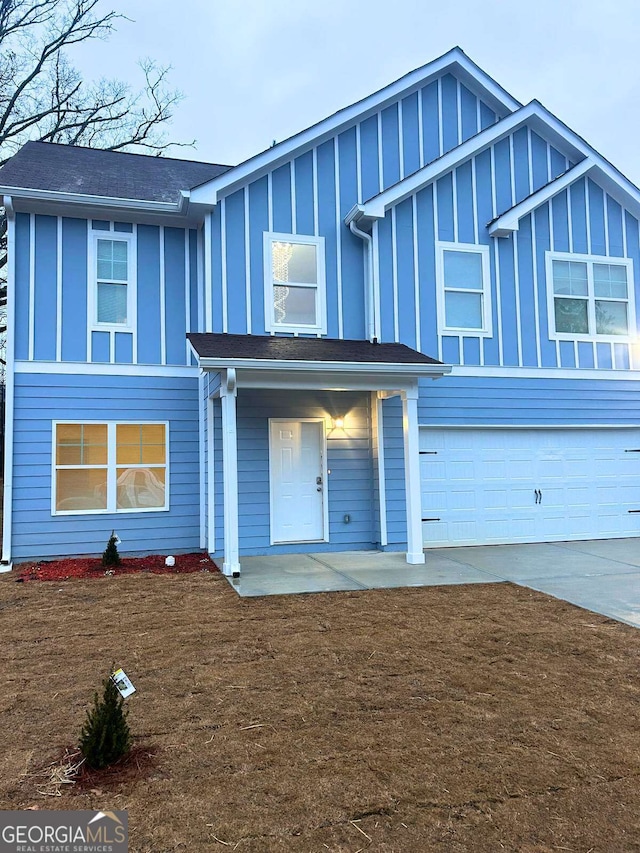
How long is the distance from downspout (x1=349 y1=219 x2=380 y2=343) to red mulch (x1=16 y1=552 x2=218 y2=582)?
4251 millimetres

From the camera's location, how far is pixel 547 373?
32.8ft

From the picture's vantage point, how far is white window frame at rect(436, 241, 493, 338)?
9625 millimetres

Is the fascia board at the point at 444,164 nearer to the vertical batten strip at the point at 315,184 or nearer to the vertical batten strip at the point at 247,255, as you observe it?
the vertical batten strip at the point at 315,184

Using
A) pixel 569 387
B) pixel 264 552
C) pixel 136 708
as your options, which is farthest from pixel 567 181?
pixel 136 708

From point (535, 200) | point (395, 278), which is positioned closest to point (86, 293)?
point (395, 278)

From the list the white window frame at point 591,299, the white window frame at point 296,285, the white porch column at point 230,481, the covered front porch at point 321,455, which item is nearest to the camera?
the white porch column at point 230,481

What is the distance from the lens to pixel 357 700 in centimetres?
379

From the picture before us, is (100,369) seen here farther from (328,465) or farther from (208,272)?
(328,465)

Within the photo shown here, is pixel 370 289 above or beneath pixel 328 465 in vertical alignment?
above

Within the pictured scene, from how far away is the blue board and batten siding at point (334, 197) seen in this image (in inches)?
353

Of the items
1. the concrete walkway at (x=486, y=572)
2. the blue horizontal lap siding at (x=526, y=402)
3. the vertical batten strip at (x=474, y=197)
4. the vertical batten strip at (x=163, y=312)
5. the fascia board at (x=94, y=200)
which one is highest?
the vertical batten strip at (x=474, y=197)

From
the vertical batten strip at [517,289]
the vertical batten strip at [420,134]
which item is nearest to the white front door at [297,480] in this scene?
the vertical batten strip at [517,289]

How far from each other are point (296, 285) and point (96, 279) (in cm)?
308

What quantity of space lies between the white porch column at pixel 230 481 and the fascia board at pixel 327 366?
24cm
